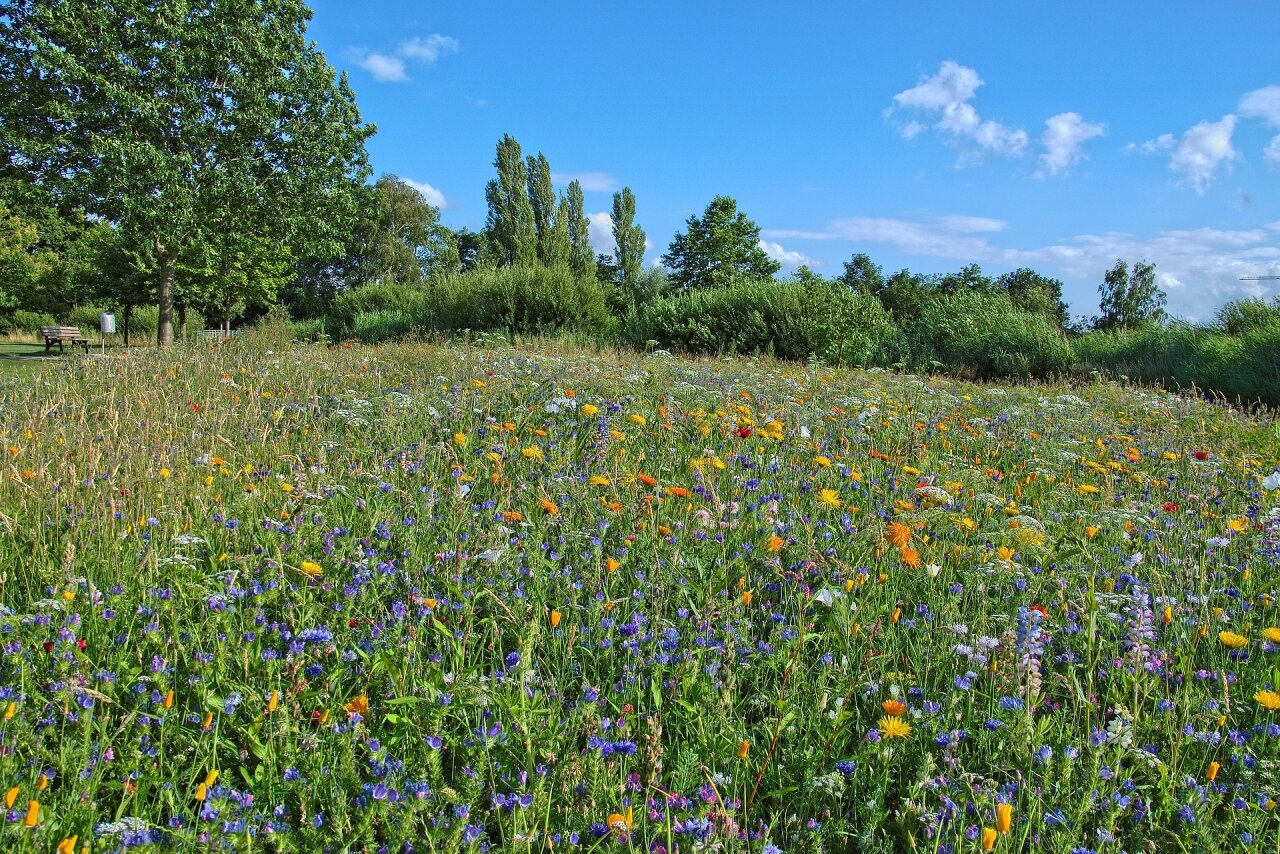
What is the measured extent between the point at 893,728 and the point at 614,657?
78cm

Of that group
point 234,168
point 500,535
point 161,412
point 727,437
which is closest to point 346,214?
point 234,168

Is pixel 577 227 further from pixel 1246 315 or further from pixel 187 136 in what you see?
pixel 1246 315

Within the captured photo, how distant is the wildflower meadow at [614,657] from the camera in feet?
5.08

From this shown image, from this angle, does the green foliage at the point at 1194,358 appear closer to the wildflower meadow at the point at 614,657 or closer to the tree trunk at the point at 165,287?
the wildflower meadow at the point at 614,657

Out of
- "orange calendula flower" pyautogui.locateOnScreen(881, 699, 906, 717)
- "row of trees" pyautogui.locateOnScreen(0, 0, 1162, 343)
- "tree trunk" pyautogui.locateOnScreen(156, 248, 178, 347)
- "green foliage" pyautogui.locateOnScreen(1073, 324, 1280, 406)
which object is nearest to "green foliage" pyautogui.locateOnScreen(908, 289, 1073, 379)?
"green foliage" pyautogui.locateOnScreen(1073, 324, 1280, 406)

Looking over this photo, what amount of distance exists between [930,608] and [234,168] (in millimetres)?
19002

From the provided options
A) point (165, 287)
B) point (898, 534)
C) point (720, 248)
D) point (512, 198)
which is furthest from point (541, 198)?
point (898, 534)

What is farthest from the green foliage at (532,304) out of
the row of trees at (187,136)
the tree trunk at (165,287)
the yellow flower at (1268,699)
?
the yellow flower at (1268,699)

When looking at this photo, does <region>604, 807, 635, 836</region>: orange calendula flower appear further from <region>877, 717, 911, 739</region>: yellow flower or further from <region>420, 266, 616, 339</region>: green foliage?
<region>420, 266, 616, 339</region>: green foliage

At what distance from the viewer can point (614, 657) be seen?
211cm

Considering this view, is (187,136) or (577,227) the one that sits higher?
(577,227)

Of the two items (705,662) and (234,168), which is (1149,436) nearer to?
(705,662)

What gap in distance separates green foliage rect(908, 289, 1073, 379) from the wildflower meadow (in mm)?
11435

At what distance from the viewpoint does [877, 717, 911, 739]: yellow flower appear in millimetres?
1690
